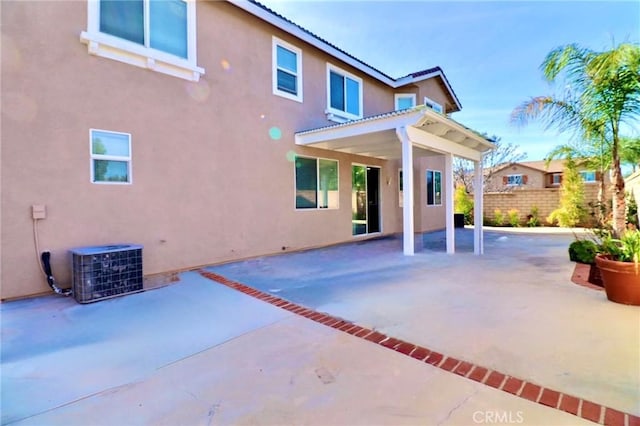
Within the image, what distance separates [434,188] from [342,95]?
22.0ft

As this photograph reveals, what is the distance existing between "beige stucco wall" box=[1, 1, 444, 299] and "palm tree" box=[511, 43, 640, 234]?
5939mm

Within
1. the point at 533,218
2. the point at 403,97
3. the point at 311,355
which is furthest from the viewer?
the point at 533,218

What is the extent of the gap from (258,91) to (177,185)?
3269 mm

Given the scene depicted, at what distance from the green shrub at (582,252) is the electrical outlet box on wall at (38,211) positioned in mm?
10097

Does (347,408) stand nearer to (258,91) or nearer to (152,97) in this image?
(152,97)

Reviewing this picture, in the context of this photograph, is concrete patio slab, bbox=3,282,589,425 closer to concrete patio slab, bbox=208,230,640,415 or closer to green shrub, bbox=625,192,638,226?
concrete patio slab, bbox=208,230,640,415

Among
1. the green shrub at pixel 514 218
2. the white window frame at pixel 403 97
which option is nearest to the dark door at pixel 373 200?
the white window frame at pixel 403 97

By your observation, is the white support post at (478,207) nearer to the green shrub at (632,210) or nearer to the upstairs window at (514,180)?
the green shrub at (632,210)

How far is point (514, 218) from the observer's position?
54.7ft

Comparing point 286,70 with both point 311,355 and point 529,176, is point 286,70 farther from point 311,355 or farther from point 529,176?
point 529,176

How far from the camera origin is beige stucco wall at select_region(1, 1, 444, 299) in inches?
194

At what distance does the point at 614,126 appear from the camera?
6.36 metres

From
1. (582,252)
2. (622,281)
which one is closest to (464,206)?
(582,252)

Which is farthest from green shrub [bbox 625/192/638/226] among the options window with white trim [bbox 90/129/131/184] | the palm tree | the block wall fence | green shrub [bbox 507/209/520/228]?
window with white trim [bbox 90/129/131/184]
